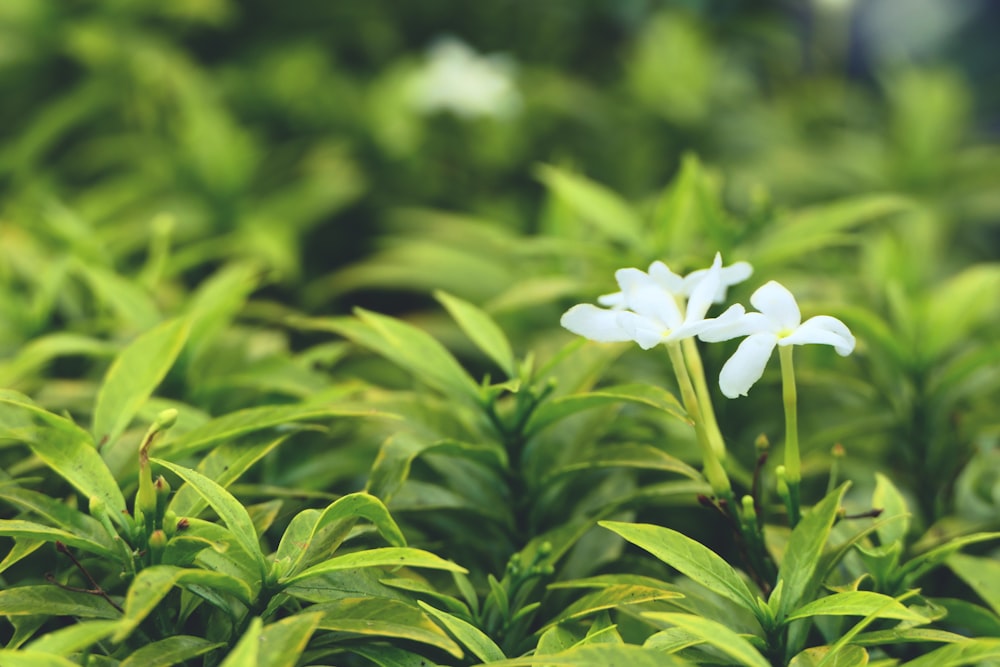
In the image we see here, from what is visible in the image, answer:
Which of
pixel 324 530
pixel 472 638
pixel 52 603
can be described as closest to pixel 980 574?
pixel 472 638

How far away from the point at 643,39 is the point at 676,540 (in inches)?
82.2

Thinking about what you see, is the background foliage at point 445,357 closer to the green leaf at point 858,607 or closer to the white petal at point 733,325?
the green leaf at point 858,607

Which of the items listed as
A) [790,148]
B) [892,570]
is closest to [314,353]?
[892,570]

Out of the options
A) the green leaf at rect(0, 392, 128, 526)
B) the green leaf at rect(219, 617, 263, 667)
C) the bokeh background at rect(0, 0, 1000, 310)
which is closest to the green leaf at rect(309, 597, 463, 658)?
the green leaf at rect(219, 617, 263, 667)

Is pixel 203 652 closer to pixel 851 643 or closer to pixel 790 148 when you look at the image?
pixel 851 643

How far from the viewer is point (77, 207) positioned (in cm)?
193

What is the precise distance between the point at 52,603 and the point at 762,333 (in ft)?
2.21

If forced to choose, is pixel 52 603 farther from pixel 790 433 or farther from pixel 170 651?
pixel 790 433

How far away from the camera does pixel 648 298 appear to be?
891 mm

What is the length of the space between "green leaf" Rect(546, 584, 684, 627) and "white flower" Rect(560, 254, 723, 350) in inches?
8.8

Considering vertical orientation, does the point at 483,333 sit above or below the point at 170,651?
above

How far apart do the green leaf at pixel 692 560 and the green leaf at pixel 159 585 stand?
323mm

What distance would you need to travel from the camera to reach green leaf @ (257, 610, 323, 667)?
706mm

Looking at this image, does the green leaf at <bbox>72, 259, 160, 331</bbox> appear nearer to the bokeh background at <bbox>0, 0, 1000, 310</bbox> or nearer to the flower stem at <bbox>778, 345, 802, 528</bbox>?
the bokeh background at <bbox>0, 0, 1000, 310</bbox>
